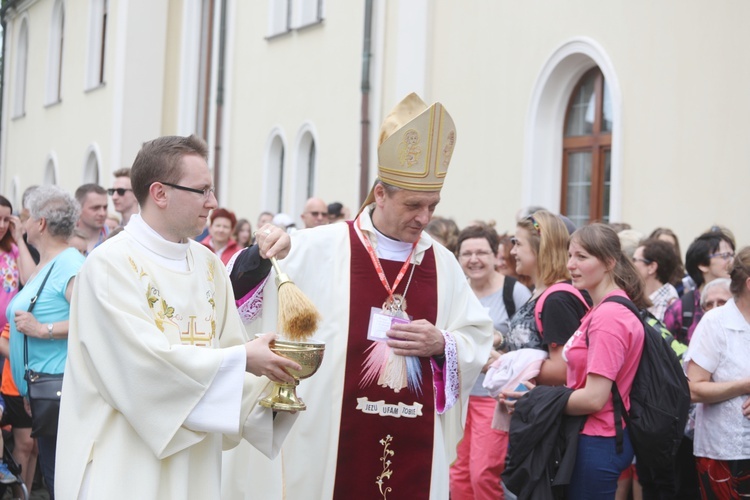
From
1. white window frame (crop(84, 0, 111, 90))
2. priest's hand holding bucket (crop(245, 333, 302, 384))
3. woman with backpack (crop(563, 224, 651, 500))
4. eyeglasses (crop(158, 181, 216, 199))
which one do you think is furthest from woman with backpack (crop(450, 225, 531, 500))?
white window frame (crop(84, 0, 111, 90))

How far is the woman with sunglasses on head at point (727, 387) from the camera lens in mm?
4832

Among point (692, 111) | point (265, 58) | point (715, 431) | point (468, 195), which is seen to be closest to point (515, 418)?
point (715, 431)

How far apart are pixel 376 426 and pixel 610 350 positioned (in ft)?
3.79

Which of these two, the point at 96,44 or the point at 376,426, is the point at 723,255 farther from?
the point at 96,44

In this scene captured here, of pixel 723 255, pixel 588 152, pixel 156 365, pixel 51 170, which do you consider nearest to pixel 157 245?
pixel 156 365

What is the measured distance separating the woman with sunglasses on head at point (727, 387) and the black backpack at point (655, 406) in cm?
46

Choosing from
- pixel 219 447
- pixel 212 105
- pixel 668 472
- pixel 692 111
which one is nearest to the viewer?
pixel 219 447

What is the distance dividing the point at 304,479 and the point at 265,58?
15.5m

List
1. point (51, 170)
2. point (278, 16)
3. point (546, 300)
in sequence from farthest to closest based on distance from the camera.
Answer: point (51, 170) < point (278, 16) < point (546, 300)

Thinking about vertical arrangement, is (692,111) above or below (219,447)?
above

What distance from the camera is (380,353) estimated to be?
4.03 m

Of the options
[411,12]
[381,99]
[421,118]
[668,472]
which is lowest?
[668,472]

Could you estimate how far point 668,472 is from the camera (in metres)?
4.61

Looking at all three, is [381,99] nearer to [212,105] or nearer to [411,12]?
[411,12]
